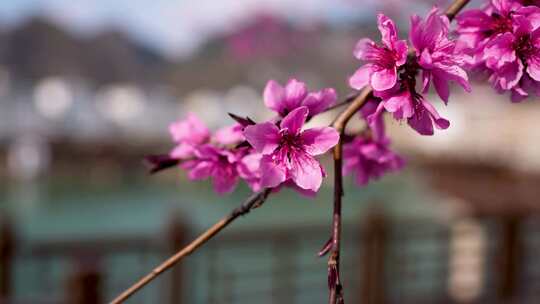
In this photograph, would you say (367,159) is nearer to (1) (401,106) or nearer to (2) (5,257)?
(1) (401,106)

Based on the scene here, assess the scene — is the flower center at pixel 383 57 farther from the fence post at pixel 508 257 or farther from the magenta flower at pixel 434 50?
the fence post at pixel 508 257

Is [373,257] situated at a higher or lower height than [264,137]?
higher

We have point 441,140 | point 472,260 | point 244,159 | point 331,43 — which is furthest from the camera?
point 331,43

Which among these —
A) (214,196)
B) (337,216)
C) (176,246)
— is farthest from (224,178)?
(214,196)

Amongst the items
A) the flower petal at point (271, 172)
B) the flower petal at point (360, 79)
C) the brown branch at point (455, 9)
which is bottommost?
the flower petal at point (271, 172)

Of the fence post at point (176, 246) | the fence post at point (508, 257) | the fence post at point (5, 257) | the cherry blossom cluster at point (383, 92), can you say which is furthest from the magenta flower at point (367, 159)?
the fence post at point (508, 257)

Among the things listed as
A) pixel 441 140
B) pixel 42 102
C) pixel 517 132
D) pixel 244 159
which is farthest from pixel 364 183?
pixel 42 102

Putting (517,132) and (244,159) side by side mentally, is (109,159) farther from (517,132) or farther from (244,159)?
(244,159)
